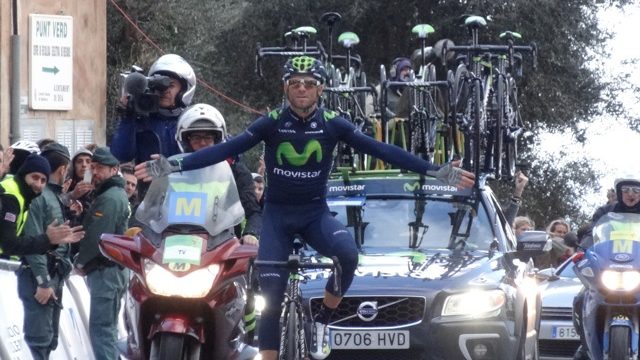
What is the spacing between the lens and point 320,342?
10773mm

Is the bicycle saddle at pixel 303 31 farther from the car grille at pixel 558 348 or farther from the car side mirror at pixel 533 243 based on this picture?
the car side mirror at pixel 533 243

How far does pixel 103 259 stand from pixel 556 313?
5621mm

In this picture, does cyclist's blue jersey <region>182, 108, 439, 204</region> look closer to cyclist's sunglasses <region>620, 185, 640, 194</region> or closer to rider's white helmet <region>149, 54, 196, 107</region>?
rider's white helmet <region>149, 54, 196, 107</region>

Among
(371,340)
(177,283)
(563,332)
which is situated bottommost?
(563,332)

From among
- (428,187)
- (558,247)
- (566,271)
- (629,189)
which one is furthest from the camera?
(558,247)

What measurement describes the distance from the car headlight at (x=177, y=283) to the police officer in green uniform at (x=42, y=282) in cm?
308

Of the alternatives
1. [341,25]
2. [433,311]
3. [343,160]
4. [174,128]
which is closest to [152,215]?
[174,128]

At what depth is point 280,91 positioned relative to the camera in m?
33.0

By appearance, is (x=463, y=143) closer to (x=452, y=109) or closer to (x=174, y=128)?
(x=452, y=109)

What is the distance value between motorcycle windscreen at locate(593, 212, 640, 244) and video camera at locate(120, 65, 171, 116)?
13.4 ft

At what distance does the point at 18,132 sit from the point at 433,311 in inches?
494

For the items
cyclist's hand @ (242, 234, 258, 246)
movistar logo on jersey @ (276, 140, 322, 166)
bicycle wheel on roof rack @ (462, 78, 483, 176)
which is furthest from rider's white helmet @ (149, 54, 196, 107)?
bicycle wheel on roof rack @ (462, 78, 483, 176)

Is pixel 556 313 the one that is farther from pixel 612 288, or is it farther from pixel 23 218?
pixel 23 218

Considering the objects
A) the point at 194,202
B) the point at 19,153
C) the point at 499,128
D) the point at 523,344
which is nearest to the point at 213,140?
the point at 194,202
